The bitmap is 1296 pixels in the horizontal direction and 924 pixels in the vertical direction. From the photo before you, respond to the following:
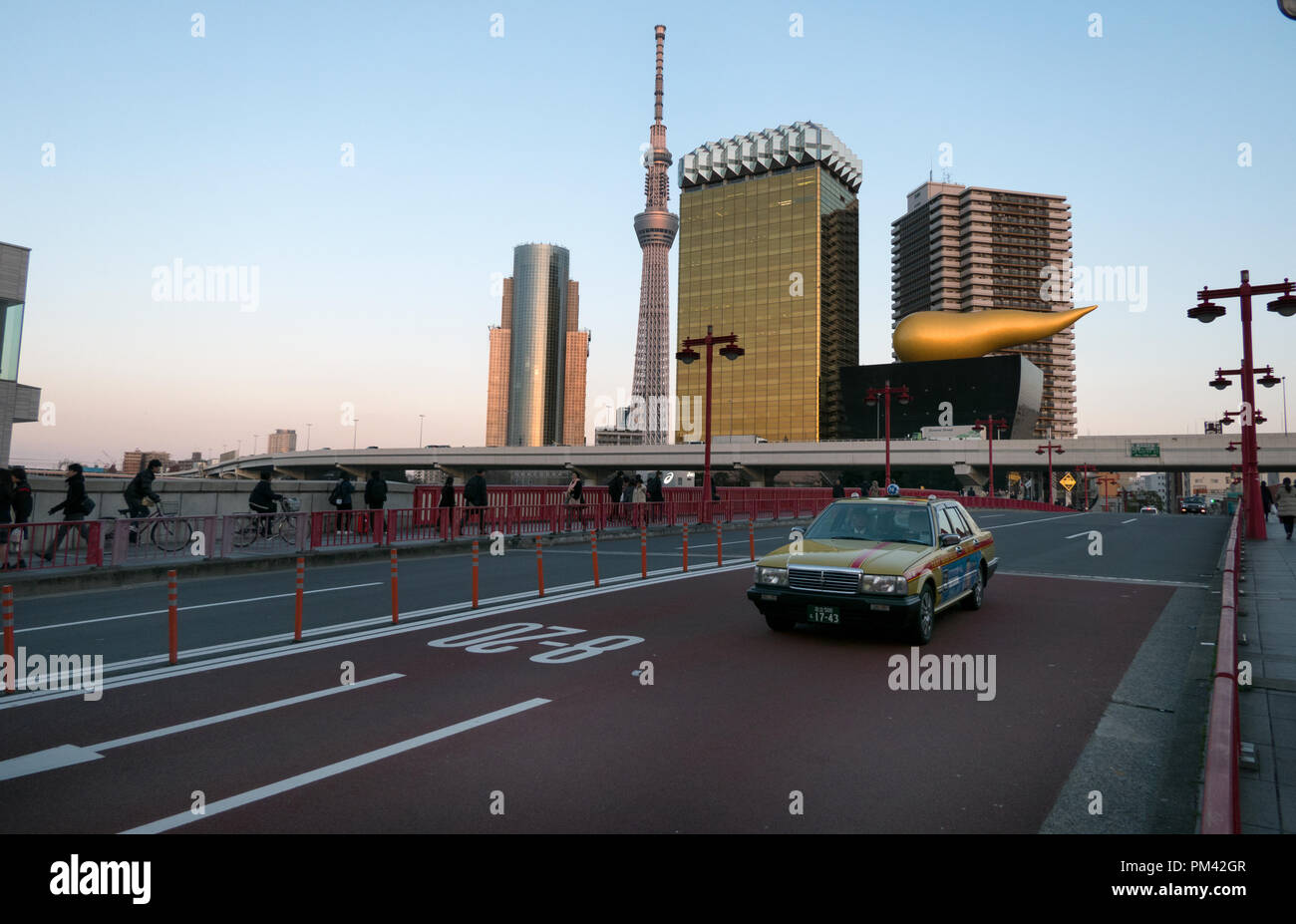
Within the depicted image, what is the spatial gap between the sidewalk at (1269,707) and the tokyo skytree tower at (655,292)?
15612 centimetres

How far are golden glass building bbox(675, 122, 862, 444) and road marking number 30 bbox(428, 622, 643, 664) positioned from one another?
152492mm

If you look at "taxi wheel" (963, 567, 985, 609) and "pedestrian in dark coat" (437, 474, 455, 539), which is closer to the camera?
"taxi wheel" (963, 567, 985, 609)

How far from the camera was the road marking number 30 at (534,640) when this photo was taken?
26.9 feet

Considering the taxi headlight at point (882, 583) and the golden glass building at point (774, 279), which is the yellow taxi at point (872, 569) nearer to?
the taxi headlight at point (882, 583)

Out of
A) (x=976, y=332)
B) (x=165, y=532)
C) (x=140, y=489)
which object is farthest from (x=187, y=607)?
(x=976, y=332)

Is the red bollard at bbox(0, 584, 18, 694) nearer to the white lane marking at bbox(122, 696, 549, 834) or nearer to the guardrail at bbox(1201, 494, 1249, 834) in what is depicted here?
the white lane marking at bbox(122, 696, 549, 834)

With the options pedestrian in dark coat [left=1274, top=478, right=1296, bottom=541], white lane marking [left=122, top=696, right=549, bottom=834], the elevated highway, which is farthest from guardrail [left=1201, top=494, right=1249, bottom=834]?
the elevated highway

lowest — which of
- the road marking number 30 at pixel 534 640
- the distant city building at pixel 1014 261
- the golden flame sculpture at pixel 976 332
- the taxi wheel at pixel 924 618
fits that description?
the road marking number 30 at pixel 534 640

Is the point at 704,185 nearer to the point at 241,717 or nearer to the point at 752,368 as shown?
the point at 752,368

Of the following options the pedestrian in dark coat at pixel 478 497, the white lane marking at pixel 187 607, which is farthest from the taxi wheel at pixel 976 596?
the pedestrian in dark coat at pixel 478 497

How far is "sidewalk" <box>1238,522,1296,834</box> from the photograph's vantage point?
4.23 m

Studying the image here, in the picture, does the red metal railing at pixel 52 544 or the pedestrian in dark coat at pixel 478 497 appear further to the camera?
the pedestrian in dark coat at pixel 478 497

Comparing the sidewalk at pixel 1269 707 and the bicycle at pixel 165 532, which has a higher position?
the bicycle at pixel 165 532

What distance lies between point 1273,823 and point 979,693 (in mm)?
2787
